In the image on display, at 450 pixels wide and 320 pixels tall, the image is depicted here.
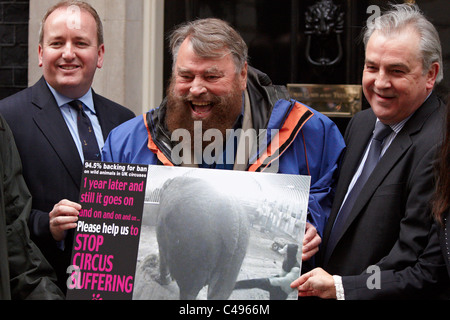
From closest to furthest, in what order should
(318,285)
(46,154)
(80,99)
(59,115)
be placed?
1. (318,285)
2. (46,154)
3. (59,115)
4. (80,99)

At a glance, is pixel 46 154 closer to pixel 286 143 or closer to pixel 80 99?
pixel 80 99

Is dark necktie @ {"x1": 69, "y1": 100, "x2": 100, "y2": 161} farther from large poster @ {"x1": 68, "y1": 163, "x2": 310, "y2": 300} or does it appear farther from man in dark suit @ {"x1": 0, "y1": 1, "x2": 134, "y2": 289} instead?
large poster @ {"x1": 68, "y1": 163, "x2": 310, "y2": 300}

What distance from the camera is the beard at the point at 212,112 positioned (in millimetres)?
2914

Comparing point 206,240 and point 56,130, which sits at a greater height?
point 56,130

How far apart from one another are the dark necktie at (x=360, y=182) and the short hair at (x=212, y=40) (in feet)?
2.17

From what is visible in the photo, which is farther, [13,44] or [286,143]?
[13,44]

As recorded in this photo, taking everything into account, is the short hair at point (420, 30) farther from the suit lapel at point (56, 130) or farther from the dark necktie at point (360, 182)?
the suit lapel at point (56, 130)

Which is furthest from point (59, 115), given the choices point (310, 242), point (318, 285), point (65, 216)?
point (318, 285)

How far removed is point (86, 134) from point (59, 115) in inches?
6.4

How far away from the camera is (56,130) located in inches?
129

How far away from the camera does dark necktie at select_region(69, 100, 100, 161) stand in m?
3.32

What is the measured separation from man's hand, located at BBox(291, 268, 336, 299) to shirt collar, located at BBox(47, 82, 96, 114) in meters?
1.53
